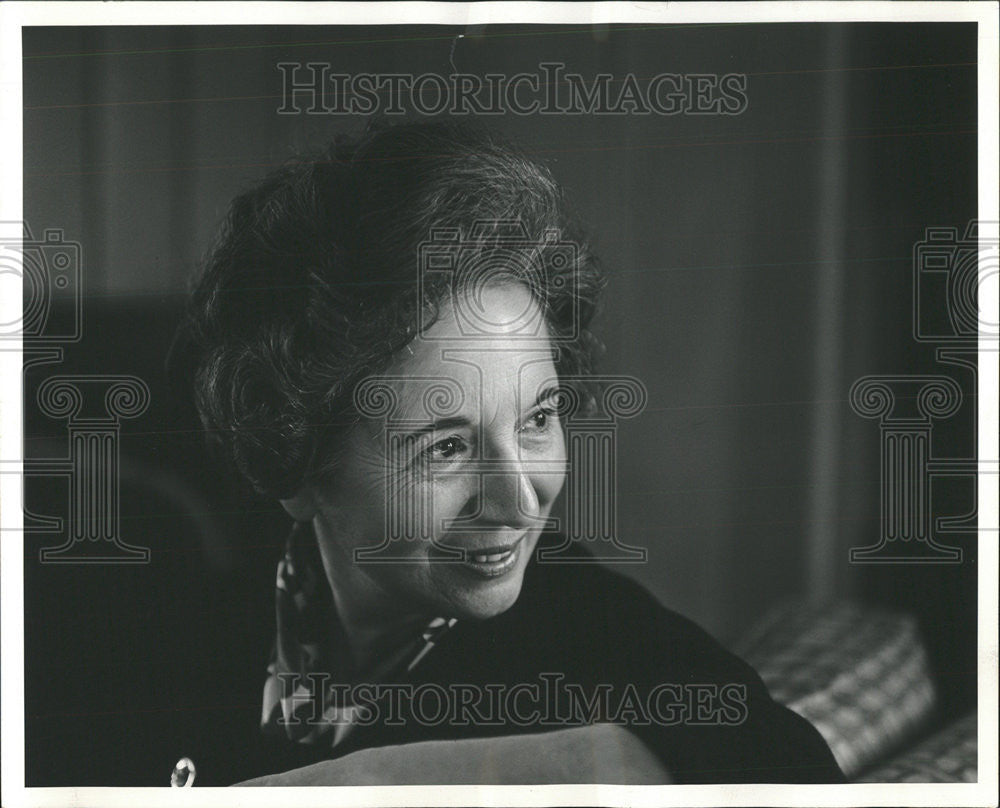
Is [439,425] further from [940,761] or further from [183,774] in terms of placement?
[940,761]

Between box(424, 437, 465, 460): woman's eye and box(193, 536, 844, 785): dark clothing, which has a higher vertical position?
box(424, 437, 465, 460): woman's eye

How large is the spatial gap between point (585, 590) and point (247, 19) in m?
0.95

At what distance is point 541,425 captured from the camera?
133cm

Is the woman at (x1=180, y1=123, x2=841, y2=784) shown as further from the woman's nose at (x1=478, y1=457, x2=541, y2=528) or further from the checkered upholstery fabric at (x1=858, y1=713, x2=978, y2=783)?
the checkered upholstery fabric at (x1=858, y1=713, x2=978, y2=783)

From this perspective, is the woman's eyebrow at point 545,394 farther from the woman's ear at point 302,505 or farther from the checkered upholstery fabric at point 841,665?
the checkered upholstery fabric at point 841,665

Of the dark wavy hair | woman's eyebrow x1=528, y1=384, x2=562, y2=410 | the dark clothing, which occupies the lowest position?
the dark clothing

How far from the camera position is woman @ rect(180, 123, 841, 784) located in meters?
1.31

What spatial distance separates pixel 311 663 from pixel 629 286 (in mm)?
708

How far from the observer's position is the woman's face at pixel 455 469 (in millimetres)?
1314

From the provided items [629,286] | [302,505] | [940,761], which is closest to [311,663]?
[302,505]

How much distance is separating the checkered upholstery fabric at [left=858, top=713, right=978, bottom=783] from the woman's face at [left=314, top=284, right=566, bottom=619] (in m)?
0.63

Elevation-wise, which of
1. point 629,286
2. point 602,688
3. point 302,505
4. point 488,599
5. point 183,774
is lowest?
point 183,774

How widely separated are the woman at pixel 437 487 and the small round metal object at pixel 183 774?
8 cm

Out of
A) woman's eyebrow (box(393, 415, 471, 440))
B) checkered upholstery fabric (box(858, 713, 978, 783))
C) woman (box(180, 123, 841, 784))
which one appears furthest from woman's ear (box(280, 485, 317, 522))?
checkered upholstery fabric (box(858, 713, 978, 783))
